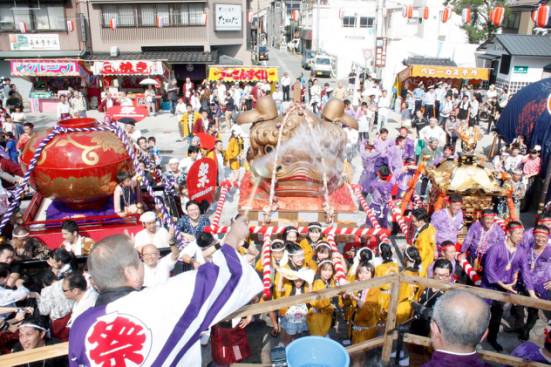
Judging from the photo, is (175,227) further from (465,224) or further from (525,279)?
(465,224)

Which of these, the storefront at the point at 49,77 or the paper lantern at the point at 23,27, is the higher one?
the paper lantern at the point at 23,27

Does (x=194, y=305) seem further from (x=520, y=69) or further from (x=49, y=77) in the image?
(x=520, y=69)

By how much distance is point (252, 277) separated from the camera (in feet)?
8.82

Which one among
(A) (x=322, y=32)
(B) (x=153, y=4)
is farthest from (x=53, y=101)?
(A) (x=322, y=32)

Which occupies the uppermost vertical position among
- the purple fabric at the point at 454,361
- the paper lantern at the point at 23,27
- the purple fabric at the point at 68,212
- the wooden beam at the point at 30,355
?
the paper lantern at the point at 23,27

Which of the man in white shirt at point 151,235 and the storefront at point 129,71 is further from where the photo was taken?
the storefront at point 129,71

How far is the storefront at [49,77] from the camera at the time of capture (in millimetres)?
21094

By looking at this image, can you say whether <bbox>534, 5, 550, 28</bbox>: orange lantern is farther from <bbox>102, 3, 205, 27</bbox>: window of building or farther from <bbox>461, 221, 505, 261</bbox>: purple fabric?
<bbox>102, 3, 205, 27</bbox>: window of building

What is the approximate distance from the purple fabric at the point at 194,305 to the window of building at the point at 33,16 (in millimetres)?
26879

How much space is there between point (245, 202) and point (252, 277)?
16.9ft

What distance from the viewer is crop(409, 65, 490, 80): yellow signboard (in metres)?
22.3

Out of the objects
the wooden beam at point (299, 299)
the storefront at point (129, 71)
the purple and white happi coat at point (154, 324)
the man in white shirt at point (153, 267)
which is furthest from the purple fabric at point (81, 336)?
the storefront at point (129, 71)

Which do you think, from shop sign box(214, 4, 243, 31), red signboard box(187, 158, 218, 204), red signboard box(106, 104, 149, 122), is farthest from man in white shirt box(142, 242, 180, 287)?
shop sign box(214, 4, 243, 31)

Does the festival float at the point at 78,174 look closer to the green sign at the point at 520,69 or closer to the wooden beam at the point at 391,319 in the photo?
the wooden beam at the point at 391,319
